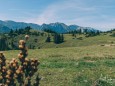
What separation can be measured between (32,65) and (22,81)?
0.40 metres

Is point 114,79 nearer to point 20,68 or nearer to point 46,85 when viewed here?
point 46,85

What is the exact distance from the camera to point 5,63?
5.64 metres

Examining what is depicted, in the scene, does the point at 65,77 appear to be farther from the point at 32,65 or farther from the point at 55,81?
the point at 32,65

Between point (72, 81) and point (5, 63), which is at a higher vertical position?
point (5, 63)

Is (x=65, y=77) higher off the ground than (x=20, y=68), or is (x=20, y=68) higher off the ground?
(x=20, y=68)

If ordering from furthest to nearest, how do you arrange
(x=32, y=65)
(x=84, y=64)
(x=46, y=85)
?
1. (x=84, y=64)
2. (x=46, y=85)
3. (x=32, y=65)

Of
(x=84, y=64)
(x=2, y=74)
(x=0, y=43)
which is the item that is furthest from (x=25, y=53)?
(x=0, y=43)

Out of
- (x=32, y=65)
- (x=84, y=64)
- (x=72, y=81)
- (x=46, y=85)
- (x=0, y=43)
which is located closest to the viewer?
(x=32, y=65)

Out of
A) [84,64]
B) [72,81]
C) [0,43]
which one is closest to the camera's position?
[72,81]

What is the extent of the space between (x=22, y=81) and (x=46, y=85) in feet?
49.0

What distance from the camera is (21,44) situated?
5484mm

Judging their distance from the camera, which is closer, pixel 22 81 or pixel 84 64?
pixel 22 81

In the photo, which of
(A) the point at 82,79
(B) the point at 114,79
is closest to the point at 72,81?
(A) the point at 82,79

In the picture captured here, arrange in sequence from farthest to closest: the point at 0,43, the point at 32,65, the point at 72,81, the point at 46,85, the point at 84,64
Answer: the point at 0,43, the point at 84,64, the point at 72,81, the point at 46,85, the point at 32,65
